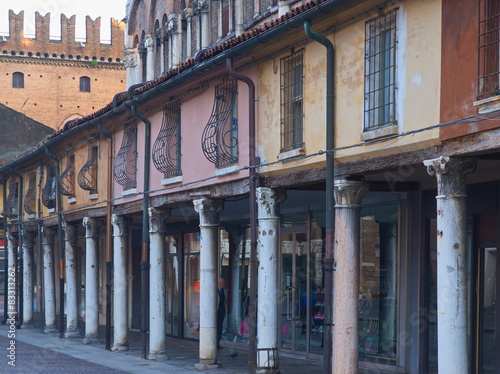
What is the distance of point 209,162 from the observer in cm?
1702

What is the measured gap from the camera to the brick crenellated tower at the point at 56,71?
67.1 m

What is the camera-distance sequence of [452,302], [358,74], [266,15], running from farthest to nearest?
[266,15], [358,74], [452,302]

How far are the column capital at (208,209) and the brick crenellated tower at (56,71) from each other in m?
51.4

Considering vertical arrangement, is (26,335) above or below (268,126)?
below

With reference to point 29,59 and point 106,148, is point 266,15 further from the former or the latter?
point 29,59

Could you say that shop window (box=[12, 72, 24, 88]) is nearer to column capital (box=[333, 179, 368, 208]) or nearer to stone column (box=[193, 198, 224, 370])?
stone column (box=[193, 198, 224, 370])

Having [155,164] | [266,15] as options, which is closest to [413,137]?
[155,164]

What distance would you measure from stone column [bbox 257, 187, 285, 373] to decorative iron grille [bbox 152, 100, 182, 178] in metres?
3.66

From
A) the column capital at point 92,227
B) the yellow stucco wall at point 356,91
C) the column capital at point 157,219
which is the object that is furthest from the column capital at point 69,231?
the yellow stucco wall at point 356,91

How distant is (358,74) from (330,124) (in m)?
0.83

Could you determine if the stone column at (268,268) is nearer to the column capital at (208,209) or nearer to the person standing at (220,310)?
the column capital at (208,209)

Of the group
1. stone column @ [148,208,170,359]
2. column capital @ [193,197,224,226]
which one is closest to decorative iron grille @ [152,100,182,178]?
stone column @ [148,208,170,359]

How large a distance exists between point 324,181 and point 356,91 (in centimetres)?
168

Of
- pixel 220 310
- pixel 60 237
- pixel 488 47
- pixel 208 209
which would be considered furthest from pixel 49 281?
pixel 488 47
